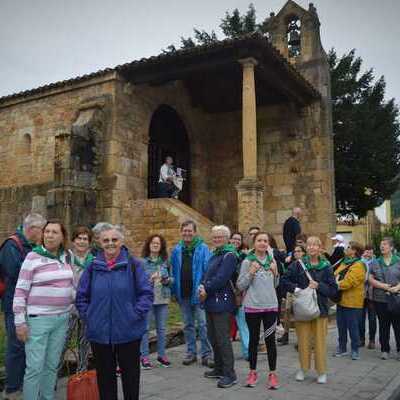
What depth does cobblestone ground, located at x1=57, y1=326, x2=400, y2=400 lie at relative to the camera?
4695 mm

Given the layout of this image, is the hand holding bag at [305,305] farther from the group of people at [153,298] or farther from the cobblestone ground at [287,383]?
the cobblestone ground at [287,383]

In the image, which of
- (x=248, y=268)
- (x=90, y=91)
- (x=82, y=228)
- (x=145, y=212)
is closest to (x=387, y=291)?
(x=248, y=268)

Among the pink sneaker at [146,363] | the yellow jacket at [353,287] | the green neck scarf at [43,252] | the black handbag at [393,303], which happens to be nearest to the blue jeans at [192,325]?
the pink sneaker at [146,363]

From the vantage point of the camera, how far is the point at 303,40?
15961 millimetres

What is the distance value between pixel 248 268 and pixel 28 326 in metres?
2.29

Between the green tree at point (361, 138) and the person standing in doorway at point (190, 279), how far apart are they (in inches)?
619

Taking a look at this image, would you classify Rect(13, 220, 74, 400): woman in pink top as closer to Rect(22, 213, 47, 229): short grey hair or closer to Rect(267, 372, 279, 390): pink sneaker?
Rect(22, 213, 47, 229): short grey hair

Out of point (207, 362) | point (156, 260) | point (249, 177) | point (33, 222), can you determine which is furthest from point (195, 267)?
point (249, 177)

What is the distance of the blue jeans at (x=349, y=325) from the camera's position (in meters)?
6.48

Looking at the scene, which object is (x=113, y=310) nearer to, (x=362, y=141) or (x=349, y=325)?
(x=349, y=325)

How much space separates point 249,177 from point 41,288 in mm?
8412

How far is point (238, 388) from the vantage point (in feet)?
16.1

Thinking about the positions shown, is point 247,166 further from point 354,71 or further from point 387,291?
point 354,71

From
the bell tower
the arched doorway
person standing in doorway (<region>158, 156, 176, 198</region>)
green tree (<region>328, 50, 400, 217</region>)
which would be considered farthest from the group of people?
green tree (<region>328, 50, 400, 217</region>)
